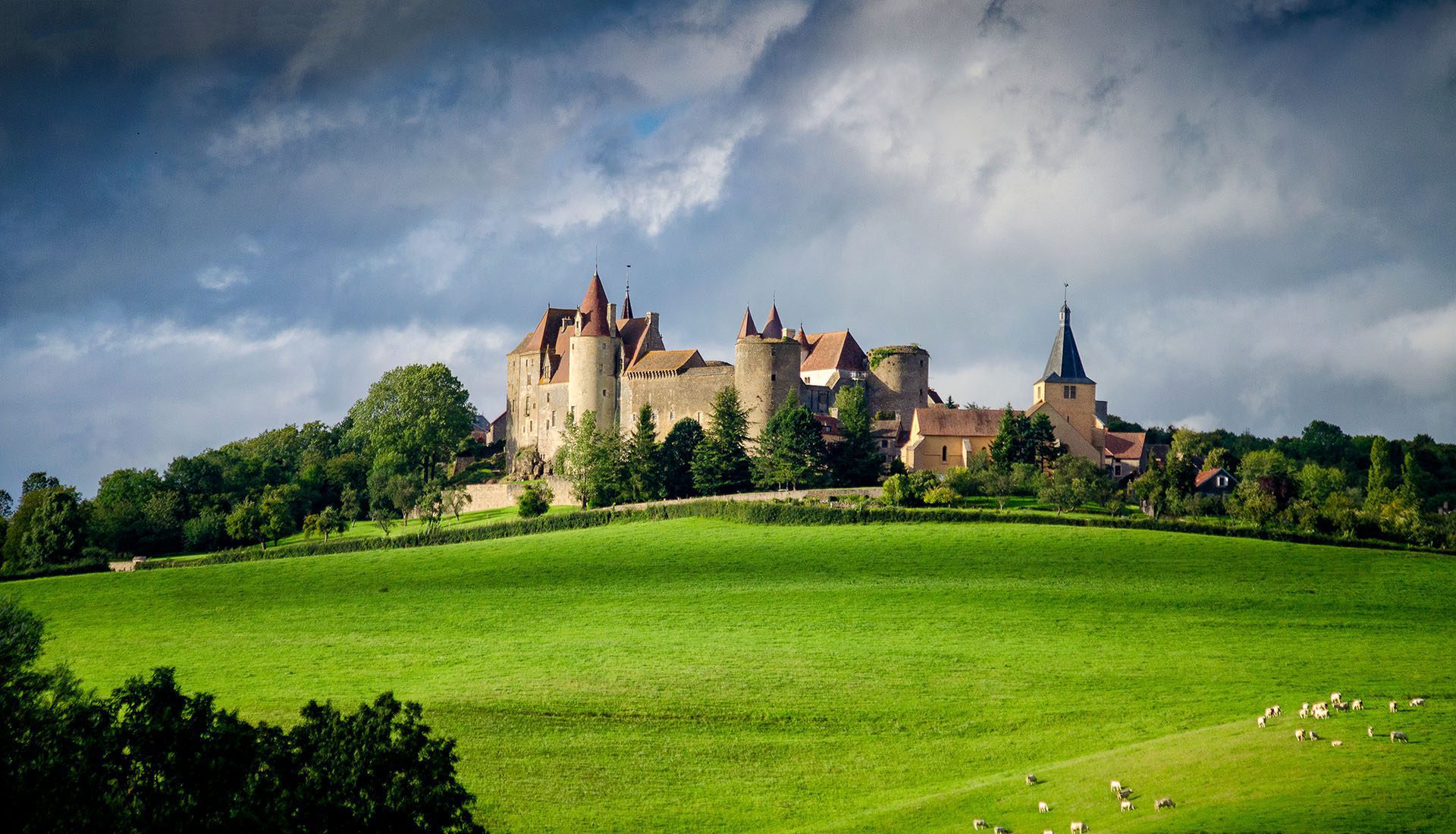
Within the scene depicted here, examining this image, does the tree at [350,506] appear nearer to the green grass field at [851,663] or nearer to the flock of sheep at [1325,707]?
the green grass field at [851,663]

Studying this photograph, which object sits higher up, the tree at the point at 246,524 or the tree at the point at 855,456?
the tree at the point at 855,456

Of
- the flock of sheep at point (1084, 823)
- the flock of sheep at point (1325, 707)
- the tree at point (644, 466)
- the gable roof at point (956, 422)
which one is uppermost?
the gable roof at point (956, 422)

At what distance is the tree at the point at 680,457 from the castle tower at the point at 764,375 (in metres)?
3.19

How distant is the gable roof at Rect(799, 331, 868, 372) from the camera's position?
272 feet

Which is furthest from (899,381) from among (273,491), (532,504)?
(273,491)

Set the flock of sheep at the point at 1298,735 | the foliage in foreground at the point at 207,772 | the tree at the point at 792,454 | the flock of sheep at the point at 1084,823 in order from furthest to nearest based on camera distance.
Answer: the tree at the point at 792,454 → the flock of sheep at the point at 1298,735 → the flock of sheep at the point at 1084,823 → the foliage in foreground at the point at 207,772

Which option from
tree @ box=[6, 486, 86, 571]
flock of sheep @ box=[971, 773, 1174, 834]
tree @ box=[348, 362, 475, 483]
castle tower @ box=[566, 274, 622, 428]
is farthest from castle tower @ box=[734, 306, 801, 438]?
flock of sheep @ box=[971, 773, 1174, 834]

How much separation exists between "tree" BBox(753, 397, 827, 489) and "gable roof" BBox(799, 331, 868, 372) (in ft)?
43.1

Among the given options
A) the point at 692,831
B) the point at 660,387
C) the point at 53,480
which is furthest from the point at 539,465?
the point at 692,831

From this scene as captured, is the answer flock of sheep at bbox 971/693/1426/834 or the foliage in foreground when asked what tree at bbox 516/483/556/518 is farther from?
the foliage in foreground

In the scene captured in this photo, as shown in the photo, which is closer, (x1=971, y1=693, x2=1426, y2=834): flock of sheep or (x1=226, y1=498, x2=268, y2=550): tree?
(x1=971, y1=693, x2=1426, y2=834): flock of sheep

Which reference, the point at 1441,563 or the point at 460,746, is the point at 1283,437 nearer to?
the point at 1441,563

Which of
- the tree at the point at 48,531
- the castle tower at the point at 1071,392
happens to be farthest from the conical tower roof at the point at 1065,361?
the tree at the point at 48,531

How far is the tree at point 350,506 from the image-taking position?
268ft
